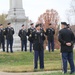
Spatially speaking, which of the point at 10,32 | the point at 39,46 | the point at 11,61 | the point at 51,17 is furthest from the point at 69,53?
the point at 51,17

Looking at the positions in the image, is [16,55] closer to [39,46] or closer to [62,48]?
[39,46]

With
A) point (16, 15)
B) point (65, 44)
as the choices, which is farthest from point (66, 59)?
point (16, 15)

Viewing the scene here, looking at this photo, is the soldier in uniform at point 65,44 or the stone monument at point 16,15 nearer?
the soldier in uniform at point 65,44

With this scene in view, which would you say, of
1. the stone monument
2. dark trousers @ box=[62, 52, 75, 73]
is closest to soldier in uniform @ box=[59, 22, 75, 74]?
dark trousers @ box=[62, 52, 75, 73]

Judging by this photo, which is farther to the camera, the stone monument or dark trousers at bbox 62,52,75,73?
the stone monument

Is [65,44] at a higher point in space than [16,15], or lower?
higher

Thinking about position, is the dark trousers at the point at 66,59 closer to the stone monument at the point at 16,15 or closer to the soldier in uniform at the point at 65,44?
the soldier in uniform at the point at 65,44

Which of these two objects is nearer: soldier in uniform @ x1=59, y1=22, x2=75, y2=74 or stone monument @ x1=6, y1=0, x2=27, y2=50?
soldier in uniform @ x1=59, y1=22, x2=75, y2=74

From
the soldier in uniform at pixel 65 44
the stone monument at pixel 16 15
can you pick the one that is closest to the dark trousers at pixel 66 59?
the soldier in uniform at pixel 65 44

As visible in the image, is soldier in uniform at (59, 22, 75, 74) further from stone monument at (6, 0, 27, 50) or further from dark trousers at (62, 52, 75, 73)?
stone monument at (6, 0, 27, 50)

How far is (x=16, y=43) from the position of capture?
105 feet

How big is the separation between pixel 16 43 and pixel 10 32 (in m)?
5.86

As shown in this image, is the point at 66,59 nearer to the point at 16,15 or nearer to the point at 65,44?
the point at 65,44

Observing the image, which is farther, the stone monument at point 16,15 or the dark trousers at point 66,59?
the stone monument at point 16,15
